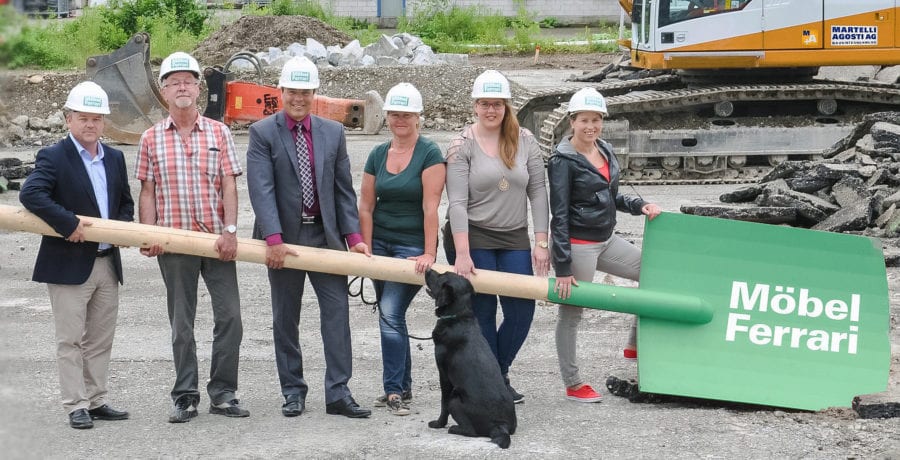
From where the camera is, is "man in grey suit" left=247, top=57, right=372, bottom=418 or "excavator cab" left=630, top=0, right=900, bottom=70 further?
"excavator cab" left=630, top=0, right=900, bottom=70

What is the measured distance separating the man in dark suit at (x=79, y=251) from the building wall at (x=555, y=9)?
124 feet

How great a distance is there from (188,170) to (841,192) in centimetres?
878

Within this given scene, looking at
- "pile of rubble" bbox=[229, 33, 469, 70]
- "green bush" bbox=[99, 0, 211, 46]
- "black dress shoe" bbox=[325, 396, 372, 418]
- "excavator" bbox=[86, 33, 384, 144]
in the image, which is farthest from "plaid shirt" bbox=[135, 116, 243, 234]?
"green bush" bbox=[99, 0, 211, 46]

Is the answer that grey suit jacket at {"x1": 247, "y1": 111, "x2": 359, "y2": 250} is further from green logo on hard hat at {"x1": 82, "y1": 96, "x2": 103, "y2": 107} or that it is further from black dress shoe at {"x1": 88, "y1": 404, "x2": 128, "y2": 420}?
black dress shoe at {"x1": 88, "y1": 404, "x2": 128, "y2": 420}

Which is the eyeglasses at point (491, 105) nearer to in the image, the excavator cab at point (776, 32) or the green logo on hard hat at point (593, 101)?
the green logo on hard hat at point (593, 101)

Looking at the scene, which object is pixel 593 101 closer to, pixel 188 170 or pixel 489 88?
pixel 489 88

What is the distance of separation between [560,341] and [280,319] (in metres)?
1.57

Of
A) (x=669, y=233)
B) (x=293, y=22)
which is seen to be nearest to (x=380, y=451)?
(x=669, y=233)

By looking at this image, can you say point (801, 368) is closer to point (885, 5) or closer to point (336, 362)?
point (336, 362)

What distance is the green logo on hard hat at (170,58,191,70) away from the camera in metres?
6.14

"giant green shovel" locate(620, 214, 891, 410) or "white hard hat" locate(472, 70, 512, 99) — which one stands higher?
"white hard hat" locate(472, 70, 512, 99)

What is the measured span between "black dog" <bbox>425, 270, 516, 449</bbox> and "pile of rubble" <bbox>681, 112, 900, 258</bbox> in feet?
21.6

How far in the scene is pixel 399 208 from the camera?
6445 millimetres

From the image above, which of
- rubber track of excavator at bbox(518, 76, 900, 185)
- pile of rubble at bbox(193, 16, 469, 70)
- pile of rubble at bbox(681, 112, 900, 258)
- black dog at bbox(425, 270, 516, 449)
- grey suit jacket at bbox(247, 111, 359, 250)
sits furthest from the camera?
pile of rubble at bbox(193, 16, 469, 70)
